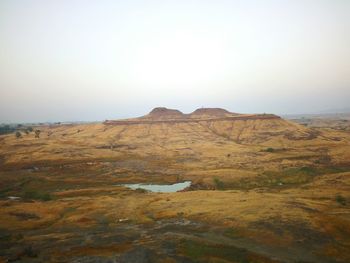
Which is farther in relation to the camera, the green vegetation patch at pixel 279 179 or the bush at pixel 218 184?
the green vegetation patch at pixel 279 179

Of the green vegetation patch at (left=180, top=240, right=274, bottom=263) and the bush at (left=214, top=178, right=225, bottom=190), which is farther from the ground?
the green vegetation patch at (left=180, top=240, right=274, bottom=263)

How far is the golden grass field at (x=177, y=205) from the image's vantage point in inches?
1277

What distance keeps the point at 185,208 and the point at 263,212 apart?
11502mm

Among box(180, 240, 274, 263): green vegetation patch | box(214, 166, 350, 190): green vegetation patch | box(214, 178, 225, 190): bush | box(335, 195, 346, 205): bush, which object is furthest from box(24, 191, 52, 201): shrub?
box(335, 195, 346, 205): bush

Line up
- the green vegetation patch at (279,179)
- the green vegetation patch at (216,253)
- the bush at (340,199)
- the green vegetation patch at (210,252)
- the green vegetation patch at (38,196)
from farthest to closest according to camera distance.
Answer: the green vegetation patch at (279,179)
the green vegetation patch at (38,196)
the bush at (340,199)
the green vegetation patch at (210,252)
the green vegetation patch at (216,253)

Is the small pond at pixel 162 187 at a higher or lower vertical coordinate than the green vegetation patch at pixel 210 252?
lower

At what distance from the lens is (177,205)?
171 ft

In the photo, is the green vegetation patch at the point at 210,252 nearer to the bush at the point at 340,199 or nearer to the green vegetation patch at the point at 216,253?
the green vegetation patch at the point at 216,253

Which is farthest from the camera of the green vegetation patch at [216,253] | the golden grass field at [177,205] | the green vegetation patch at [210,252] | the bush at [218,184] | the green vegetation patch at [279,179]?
the green vegetation patch at [279,179]

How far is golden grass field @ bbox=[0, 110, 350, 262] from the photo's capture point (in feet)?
106

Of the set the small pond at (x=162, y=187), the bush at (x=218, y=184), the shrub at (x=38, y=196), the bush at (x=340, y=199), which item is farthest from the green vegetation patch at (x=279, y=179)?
the shrub at (x=38, y=196)

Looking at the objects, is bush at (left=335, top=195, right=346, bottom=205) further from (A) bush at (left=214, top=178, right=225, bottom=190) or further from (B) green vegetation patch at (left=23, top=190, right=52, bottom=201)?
(B) green vegetation patch at (left=23, top=190, right=52, bottom=201)

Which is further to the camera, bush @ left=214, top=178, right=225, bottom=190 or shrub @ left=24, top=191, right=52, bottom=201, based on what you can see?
bush @ left=214, top=178, right=225, bottom=190

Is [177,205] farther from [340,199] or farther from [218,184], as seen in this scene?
[340,199]
